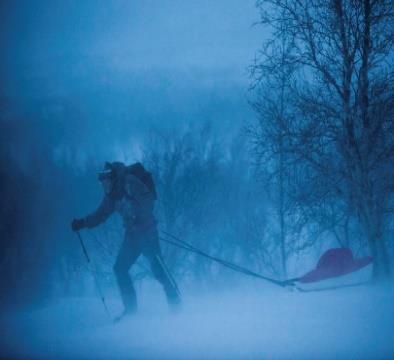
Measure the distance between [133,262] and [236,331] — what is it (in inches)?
66.7

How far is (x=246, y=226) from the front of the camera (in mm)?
19141

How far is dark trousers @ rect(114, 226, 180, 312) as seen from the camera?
5.07m

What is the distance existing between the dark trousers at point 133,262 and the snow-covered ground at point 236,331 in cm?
24

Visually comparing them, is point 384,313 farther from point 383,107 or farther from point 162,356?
point 383,107

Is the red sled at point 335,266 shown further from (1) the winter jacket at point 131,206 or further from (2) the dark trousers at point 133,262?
(1) the winter jacket at point 131,206

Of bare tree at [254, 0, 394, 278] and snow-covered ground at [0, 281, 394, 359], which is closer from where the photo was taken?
snow-covered ground at [0, 281, 394, 359]

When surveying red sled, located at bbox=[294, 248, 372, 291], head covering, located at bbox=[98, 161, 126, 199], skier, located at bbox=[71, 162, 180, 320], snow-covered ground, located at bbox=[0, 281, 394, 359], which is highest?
head covering, located at bbox=[98, 161, 126, 199]

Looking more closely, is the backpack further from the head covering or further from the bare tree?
the bare tree

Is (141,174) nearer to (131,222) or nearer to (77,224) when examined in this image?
(131,222)

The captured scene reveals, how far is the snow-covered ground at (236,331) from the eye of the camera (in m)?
3.49

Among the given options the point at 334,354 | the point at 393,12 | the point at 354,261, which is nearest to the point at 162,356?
the point at 334,354

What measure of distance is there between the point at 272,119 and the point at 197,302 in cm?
314

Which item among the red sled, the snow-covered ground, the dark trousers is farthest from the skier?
the red sled

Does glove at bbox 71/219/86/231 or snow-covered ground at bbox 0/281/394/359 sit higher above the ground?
glove at bbox 71/219/86/231
